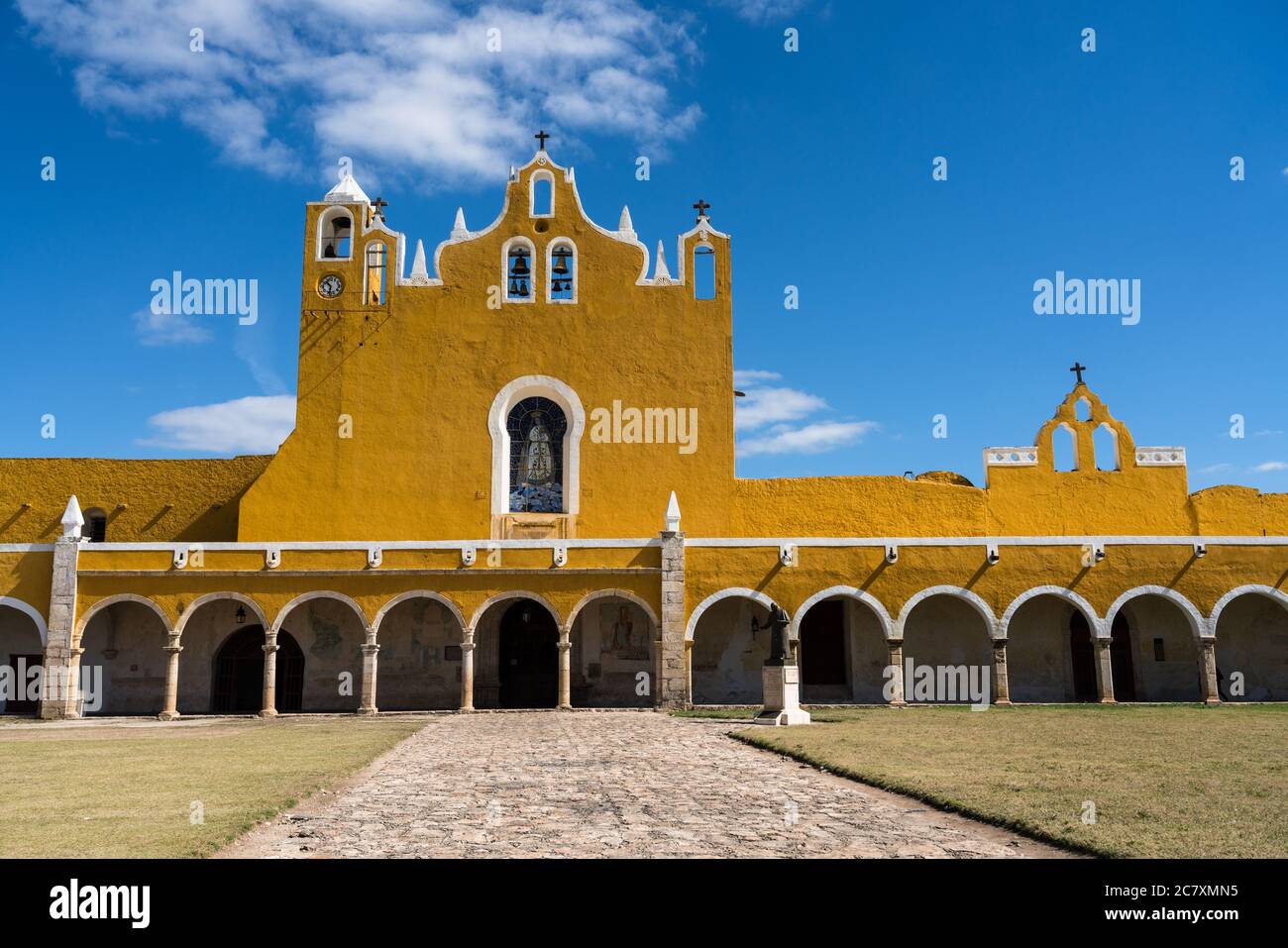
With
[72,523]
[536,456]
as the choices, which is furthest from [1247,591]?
[72,523]

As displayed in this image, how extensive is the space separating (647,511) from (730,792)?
48.0 feet

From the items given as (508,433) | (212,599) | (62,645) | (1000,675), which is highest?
(508,433)

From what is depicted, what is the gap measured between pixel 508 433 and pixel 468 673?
5.88 m

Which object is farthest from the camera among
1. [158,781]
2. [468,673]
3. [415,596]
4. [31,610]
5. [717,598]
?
[717,598]

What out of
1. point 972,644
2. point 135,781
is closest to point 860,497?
point 972,644

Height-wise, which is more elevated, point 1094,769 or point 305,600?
point 305,600

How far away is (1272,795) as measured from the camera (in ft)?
23.8

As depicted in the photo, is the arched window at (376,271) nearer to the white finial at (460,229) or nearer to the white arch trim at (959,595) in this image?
the white finial at (460,229)

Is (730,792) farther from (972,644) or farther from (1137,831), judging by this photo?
(972,644)

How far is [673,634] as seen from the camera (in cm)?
2031

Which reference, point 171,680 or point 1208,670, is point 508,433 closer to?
point 171,680

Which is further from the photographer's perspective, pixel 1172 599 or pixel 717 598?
pixel 1172 599

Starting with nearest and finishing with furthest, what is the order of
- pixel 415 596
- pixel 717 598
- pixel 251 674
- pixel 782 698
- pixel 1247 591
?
pixel 782 698, pixel 415 596, pixel 717 598, pixel 1247 591, pixel 251 674

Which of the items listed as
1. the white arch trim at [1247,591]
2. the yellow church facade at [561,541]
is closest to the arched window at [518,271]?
the yellow church facade at [561,541]
